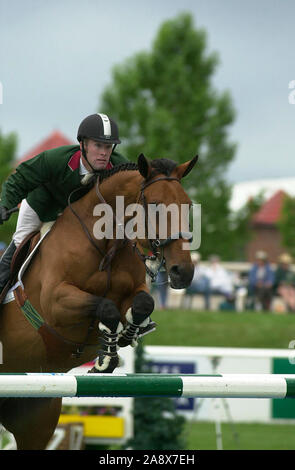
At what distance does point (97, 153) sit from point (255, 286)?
11.2 meters

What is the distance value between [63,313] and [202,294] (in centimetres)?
1211

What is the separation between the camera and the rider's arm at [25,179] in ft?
14.5

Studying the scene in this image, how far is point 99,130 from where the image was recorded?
4.29m

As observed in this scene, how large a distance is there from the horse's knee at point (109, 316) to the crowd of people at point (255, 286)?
34.2 feet

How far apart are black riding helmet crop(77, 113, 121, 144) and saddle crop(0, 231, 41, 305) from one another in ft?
2.17

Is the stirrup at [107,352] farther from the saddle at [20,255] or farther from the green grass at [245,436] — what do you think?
the green grass at [245,436]

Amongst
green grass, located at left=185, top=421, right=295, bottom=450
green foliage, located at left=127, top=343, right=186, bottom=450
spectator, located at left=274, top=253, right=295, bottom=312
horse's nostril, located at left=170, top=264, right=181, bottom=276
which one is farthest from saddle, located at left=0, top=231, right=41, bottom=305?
spectator, located at left=274, top=253, right=295, bottom=312

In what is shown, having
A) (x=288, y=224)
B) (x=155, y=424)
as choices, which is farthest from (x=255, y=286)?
(x=288, y=224)

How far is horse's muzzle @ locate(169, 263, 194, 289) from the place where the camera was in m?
3.72

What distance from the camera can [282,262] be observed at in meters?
14.8

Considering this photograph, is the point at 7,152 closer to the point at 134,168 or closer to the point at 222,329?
the point at 222,329

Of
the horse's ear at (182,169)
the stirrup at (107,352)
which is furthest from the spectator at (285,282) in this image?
the stirrup at (107,352)

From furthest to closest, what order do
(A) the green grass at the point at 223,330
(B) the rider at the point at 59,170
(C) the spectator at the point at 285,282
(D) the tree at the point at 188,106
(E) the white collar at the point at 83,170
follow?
(D) the tree at the point at 188,106
(C) the spectator at the point at 285,282
(A) the green grass at the point at 223,330
(E) the white collar at the point at 83,170
(B) the rider at the point at 59,170

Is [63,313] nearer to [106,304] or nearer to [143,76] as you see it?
[106,304]
